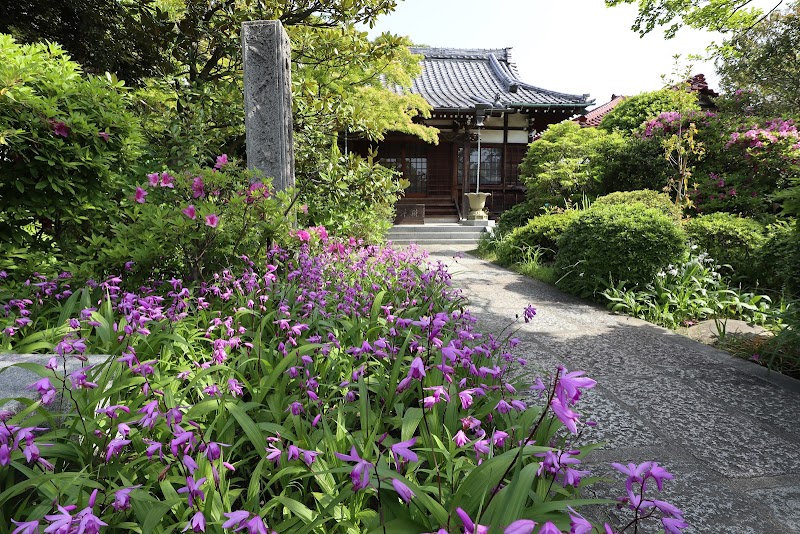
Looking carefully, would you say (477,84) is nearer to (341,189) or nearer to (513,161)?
(513,161)

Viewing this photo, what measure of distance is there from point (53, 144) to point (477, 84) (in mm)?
17699

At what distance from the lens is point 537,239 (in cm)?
843

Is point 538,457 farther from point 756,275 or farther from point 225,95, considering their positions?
point 756,275

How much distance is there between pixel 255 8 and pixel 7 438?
5326 mm

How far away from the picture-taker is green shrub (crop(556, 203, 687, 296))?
5.31 meters

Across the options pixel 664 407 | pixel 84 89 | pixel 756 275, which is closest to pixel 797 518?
pixel 664 407

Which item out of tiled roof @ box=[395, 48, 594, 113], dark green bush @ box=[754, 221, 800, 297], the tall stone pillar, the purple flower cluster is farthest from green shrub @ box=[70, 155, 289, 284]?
tiled roof @ box=[395, 48, 594, 113]

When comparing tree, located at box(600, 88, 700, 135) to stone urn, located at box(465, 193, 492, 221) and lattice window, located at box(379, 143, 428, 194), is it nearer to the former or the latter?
stone urn, located at box(465, 193, 492, 221)

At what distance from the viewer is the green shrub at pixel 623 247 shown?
5312 millimetres

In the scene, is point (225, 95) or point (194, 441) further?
point (225, 95)

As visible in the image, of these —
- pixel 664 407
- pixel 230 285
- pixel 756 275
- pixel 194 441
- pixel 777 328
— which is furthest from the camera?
pixel 756 275

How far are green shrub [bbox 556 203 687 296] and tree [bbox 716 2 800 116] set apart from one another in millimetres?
12000

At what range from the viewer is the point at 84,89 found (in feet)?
10.7

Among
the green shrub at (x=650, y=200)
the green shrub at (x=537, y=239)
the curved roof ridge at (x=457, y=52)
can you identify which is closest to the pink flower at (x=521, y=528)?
the green shrub at (x=650, y=200)
